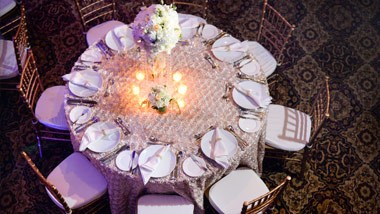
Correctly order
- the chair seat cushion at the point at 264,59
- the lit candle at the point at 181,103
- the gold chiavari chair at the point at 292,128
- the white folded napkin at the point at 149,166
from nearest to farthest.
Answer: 1. the white folded napkin at the point at 149,166
2. the lit candle at the point at 181,103
3. the gold chiavari chair at the point at 292,128
4. the chair seat cushion at the point at 264,59

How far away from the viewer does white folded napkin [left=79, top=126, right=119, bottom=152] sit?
117 inches

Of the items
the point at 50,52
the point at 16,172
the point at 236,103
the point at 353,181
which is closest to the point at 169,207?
the point at 236,103

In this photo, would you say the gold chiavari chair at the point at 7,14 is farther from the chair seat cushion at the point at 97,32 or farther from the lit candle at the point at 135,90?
the lit candle at the point at 135,90

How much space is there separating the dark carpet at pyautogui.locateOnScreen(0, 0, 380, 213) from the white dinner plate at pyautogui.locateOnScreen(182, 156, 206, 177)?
126 centimetres

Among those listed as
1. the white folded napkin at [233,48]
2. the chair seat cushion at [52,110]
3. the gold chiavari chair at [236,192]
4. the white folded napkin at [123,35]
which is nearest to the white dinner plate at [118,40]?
the white folded napkin at [123,35]

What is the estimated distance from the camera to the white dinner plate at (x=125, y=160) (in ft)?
9.46

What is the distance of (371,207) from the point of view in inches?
148

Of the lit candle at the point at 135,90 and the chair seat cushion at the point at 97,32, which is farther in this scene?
the chair seat cushion at the point at 97,32

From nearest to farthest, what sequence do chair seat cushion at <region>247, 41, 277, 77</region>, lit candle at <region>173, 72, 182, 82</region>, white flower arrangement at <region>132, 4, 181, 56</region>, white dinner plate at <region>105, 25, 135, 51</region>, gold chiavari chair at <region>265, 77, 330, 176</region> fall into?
white flower arrangement at <region>132, 4, 181, 56</region>
lit candle at <region>173, 72, 182, 82</region>
gold chiavari chair at <region>265, 77, 330, 176</region>
white dinner plate at <region>105, 25, 135, 51</region>
chair seat cushion at <region>247, 41, 277, 77</region>

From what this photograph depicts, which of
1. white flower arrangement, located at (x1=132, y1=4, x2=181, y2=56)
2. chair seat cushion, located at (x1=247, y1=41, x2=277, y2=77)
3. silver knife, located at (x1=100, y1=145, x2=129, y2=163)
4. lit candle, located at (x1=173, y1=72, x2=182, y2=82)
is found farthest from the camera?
chair seat cushion, located at (x1=247, y1=41, x2=277, y2=77)

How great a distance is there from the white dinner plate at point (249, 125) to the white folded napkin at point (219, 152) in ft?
0.80

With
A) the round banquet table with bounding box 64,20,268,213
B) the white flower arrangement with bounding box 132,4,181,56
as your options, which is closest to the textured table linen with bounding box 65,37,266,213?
the round banquet table with bounding box 64,20,268,213

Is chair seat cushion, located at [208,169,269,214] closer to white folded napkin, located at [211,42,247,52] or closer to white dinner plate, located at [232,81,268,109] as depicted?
white dinner plate, located at [232,81,268,109]

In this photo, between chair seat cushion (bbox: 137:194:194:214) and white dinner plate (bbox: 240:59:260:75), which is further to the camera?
white dinner plate (bbox: 240:59:260:75)
